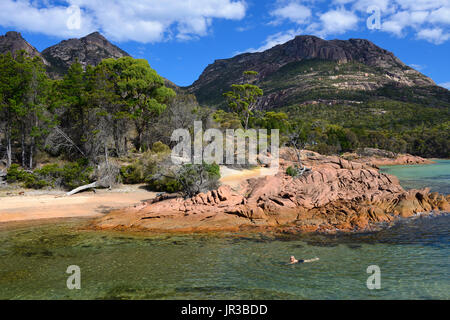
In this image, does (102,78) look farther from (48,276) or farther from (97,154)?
(48,276)

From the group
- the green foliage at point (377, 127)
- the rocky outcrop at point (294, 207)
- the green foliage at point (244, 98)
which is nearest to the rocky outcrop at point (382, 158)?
the green foliage at point (377, 127)

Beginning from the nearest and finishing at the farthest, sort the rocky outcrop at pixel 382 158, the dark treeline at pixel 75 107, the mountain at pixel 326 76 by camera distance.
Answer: the dark treeline at pixel 75 107
the rocky outcrop at pixel 382 158
the mountain at pixel 326 76

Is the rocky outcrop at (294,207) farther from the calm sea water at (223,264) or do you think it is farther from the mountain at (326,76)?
the mountain at (326,76)

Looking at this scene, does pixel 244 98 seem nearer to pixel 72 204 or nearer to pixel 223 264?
pixel 72 204

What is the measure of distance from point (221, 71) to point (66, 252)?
7070 inches

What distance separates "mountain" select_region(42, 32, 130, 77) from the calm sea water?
94144mm

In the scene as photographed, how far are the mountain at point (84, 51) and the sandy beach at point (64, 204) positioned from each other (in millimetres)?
84751

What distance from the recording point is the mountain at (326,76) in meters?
95.2

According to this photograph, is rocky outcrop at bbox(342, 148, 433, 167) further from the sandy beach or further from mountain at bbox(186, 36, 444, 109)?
the sandy beach

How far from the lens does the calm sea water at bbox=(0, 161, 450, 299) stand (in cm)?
722

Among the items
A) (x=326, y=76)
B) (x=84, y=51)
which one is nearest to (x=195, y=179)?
(x=326, y=76)

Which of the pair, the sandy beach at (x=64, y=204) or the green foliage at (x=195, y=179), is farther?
the green foliage at (x=195, y=179)
